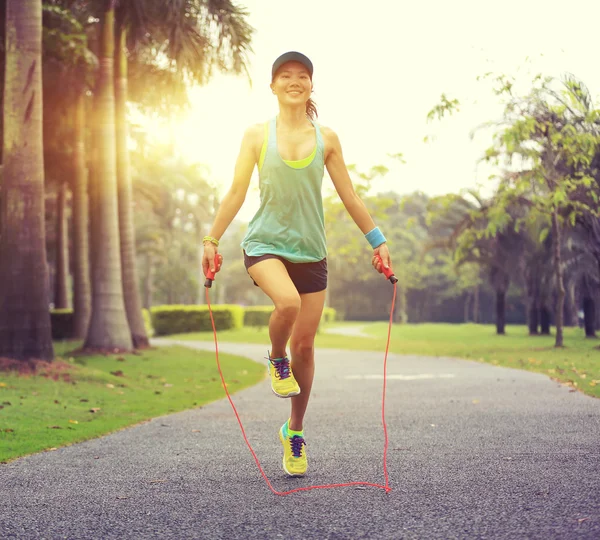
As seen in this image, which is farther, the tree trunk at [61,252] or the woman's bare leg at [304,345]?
the tree trunk at [61,252]

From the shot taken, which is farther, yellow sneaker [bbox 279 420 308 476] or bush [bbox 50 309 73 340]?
bush [bbox 50 309 73 340]

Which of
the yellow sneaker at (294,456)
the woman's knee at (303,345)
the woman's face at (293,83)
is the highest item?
the woman's face at (293,83)

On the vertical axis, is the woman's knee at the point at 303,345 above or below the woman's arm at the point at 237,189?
below

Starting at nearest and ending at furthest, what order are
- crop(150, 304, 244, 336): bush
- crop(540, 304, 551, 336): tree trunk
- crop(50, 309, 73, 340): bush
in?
crop(50, 309, 73, 340): bush, crop(540, 304, 551, 336): tree trunk, crop(150, 304, 244, 336): bush

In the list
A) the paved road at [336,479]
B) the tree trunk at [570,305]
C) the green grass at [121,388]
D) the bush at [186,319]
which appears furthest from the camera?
the bush at [186,319]

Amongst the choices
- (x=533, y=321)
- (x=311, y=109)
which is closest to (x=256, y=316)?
(x=533, y=321)

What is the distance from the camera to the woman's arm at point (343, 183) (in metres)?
4.31

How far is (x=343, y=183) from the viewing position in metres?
4.36

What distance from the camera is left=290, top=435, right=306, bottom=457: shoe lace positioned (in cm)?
427

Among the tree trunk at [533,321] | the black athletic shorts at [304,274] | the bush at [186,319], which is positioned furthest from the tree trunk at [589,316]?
the black athletic shorts at [304,274]

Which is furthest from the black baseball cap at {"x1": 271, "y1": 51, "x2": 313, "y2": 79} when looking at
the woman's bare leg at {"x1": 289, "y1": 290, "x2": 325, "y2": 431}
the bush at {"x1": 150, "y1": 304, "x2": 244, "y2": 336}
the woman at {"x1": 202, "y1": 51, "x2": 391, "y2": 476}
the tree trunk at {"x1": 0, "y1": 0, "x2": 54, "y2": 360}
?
the bush at {"x1": 150, "y1": 304, "x2": 244, "y2": 336}

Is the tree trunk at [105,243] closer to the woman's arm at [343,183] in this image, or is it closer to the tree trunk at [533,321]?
the woman's arm at [343,183]

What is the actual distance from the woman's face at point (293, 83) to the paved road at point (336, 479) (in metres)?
2.14

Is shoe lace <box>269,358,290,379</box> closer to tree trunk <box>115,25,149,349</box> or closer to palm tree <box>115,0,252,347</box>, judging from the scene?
palm tree <box>115,0,252,347</box>
